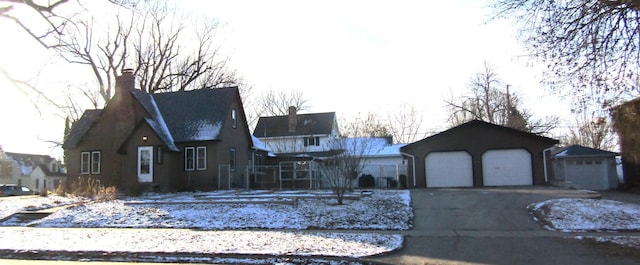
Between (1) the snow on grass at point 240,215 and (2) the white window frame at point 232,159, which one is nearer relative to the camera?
(1) the snow on grass at point 240,215

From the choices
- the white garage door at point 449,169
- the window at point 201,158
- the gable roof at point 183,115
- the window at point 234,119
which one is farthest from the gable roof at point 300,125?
the window at point 201,158

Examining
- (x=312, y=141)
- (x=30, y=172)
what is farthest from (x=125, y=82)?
(x=30, y=172)

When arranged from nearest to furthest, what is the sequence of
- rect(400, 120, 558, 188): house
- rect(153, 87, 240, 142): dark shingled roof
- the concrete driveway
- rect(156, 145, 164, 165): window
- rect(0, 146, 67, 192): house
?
the concrete driveway → rect(156, 145, 164, 165): window → rect(400, 120, 558, 188): house → rect(153, 87, 240, 142): dark shingled roof → rect(0, 146, 67, 192): house

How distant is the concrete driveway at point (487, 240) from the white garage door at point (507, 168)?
495 inches

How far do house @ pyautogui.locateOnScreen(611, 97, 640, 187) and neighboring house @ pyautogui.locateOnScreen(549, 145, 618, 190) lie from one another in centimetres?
183

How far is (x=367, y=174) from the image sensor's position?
40969 mm

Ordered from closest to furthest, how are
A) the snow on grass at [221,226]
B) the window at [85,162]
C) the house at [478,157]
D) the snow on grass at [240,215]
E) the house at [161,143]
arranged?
the snow on grass at [221,226] → the snow on grass at [240,215] → the house at [161,143] → the house at [478,157] → the window at [85,162]

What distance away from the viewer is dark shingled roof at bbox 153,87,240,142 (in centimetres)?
3194

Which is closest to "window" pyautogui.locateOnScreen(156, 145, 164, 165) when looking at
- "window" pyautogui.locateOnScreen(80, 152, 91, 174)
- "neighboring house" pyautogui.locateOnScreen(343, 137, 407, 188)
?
"window" pyautogui.locateOnScreen(80, 152, 91, 174)

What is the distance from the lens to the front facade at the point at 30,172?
77.8 metres

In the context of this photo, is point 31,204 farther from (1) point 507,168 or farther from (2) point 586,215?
(1) point 507,168

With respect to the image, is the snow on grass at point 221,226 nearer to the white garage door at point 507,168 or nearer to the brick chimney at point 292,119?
the white garage door at point 507,168

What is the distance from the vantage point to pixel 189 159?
32.0m

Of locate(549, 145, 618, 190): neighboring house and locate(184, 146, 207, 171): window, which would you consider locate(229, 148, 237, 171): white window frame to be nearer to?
locate(184, 146, 207, 171): window
